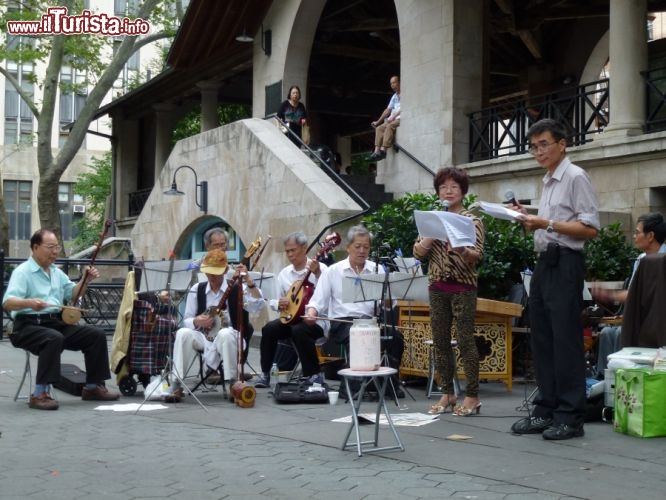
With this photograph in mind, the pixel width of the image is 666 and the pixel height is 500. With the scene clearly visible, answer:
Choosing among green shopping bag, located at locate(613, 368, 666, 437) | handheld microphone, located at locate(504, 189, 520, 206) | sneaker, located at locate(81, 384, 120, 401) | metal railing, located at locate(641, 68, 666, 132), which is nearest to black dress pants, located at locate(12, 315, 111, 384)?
sneaker, located at locate(81, 384, 120, 401)

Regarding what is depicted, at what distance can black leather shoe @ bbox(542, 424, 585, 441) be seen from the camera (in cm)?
638

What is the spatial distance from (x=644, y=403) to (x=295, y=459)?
250cm

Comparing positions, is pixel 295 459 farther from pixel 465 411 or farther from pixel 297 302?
pixel 297 302

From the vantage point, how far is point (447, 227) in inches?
277

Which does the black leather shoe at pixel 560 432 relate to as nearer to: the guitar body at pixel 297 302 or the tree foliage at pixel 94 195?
the guitar body at pixel 297 302

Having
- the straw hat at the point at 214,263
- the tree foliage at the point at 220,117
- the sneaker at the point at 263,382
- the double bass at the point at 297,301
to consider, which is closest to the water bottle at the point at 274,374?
the sneaker at the point at 263,382

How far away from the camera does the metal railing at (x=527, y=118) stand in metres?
13.9

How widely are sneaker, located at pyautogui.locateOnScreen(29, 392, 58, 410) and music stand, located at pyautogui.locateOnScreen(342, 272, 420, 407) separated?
269 centimetres

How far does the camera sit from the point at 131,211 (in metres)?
33.5

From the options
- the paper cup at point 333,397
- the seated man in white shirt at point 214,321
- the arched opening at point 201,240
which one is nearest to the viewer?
the paper cup at point 333,397

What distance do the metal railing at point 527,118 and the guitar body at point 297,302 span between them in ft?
19.4

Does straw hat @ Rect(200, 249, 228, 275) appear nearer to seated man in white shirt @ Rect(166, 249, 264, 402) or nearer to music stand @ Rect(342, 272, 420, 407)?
seated man in white shirt @ Rect(166, 249, 264, 402)

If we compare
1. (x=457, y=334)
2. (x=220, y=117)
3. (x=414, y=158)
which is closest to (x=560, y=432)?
(x=457, y=334)

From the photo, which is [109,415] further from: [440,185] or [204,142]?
[204,142]
